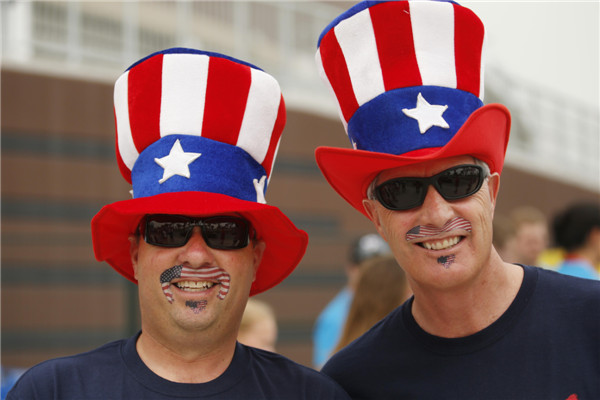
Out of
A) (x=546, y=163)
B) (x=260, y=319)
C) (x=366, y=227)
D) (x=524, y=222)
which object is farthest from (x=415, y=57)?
(x=546, y=163)

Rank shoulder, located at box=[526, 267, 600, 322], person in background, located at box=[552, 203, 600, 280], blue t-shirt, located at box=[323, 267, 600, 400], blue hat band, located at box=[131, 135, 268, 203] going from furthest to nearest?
person in background, located at box=[552, 203, 600, 280], blue hat band, located at box=[131, 135, 268, 203], shoulder, located at box=[526, 267, 600, 322], blue t-shirt, located at box=[323, 267, 600, 400]

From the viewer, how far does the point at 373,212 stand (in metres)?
2.47

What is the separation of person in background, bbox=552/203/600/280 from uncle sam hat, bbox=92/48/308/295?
3.16m

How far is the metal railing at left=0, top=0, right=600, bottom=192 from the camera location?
845 centimetres

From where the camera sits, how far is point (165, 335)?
220cm

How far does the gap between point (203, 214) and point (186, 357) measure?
499mm

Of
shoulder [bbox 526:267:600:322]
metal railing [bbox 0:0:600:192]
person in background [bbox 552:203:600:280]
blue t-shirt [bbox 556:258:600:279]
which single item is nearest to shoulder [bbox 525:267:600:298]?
shoulder [bbox 526:267:600:322]

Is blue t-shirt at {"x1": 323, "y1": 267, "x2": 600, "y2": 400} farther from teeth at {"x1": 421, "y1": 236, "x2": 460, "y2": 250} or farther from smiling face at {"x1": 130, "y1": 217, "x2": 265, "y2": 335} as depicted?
smiling face at {"x1": 130, "y1": 217, "x2": 265, "y2": 335}

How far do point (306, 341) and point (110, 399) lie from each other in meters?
7.93

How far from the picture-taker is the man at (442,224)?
2100 millimetres

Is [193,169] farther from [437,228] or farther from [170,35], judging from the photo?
[170,35]

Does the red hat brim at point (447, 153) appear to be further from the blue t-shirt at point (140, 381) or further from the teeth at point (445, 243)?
the blue t-shirt at point (140, 381)

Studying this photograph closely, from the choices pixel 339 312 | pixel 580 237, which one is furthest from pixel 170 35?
pixel 580 237

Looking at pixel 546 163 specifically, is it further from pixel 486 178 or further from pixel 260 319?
pixel 486 178
